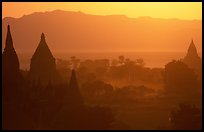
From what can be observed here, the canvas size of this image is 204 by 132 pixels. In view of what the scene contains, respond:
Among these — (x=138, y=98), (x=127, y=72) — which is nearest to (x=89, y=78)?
(x=138, y=98)

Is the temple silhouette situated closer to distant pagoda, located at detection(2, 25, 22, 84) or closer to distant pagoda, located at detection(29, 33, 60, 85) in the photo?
distant pagoda, located at detection(2, 25, 22, 84)

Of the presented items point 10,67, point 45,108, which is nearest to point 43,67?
point 10,67

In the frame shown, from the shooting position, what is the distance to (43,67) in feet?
110

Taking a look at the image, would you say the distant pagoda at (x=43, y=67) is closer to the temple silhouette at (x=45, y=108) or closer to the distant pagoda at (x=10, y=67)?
the distant pagoda at (x=10, y=67)

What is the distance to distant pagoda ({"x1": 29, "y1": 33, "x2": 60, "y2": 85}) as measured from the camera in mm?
32812

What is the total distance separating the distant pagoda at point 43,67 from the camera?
32812 mm

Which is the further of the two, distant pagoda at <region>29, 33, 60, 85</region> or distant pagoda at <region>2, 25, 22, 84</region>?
distant pagoda at <region>29, 33, 60, 85</region>

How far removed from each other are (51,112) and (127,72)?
27.5 m

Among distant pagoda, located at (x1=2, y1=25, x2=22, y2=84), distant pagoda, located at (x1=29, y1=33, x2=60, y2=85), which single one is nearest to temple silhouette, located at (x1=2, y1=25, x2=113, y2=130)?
distant pagoda, located at (x1=2, y1=25, x2=22, y2=84)

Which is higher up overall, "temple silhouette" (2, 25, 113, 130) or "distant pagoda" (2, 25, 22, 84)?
"distant pagoda" (2, 25, 22, 84)

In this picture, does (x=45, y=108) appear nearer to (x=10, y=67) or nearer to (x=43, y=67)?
(x=10, y=67)

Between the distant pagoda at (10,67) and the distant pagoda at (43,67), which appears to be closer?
the distant pagoda at (10,67)

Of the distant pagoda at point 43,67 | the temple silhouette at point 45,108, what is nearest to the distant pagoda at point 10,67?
the temple silhouette at point 45,108

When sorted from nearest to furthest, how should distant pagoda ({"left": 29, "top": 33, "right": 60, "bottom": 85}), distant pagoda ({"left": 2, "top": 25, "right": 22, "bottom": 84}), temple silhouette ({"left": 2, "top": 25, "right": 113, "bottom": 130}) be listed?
temple silhouette ({"left": 2, "top": 25, "right": 113, "bottom": 130}), distant pagoda ({"left": 2, "top": 25, "right": 22, "bottom": 84}), distant pagoda ({"left": 29, "top": 33, "right": 60, "bottom": 85})
